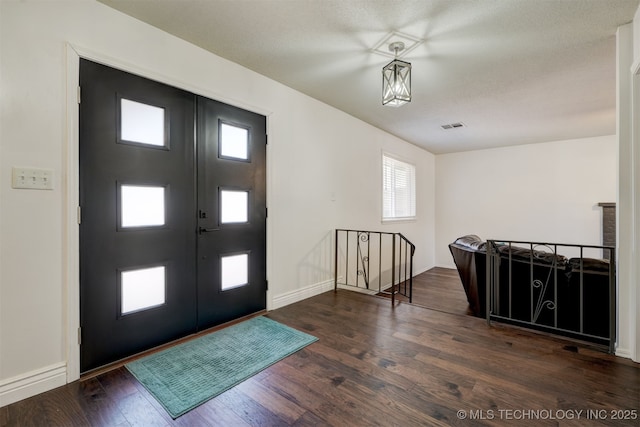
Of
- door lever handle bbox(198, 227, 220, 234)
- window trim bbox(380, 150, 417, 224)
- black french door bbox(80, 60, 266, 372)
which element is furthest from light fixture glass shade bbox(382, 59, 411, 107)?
window trim bbox(380, 150, 417, 224)

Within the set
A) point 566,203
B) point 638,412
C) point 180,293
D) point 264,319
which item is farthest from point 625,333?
point 566,203

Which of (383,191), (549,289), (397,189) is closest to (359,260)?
(383,191)

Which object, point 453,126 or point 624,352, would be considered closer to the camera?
point 624,352

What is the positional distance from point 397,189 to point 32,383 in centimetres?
523

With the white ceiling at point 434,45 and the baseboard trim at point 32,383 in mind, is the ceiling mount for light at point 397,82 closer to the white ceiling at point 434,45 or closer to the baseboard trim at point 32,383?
the white ceiling at point 434,45

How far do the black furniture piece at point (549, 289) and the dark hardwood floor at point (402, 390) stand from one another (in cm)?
37

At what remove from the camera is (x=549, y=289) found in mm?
2732

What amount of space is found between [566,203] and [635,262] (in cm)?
408

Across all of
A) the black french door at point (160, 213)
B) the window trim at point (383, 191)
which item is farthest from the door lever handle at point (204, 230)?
the window trim at point (383, 191)

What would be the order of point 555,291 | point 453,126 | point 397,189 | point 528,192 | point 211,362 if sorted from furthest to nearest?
point 528,192 < point 397,189 < point 453,126 < point 555,291 < point 211,362

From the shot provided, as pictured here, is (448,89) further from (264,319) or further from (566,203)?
(566,203)

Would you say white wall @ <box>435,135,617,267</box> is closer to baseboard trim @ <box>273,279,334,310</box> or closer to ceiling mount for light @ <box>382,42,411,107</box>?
baseboard trim @ <box>273,279,334,310</box>

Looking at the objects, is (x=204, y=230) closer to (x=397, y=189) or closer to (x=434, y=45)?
(x=434, y=45)

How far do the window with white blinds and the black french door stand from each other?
2.80m
